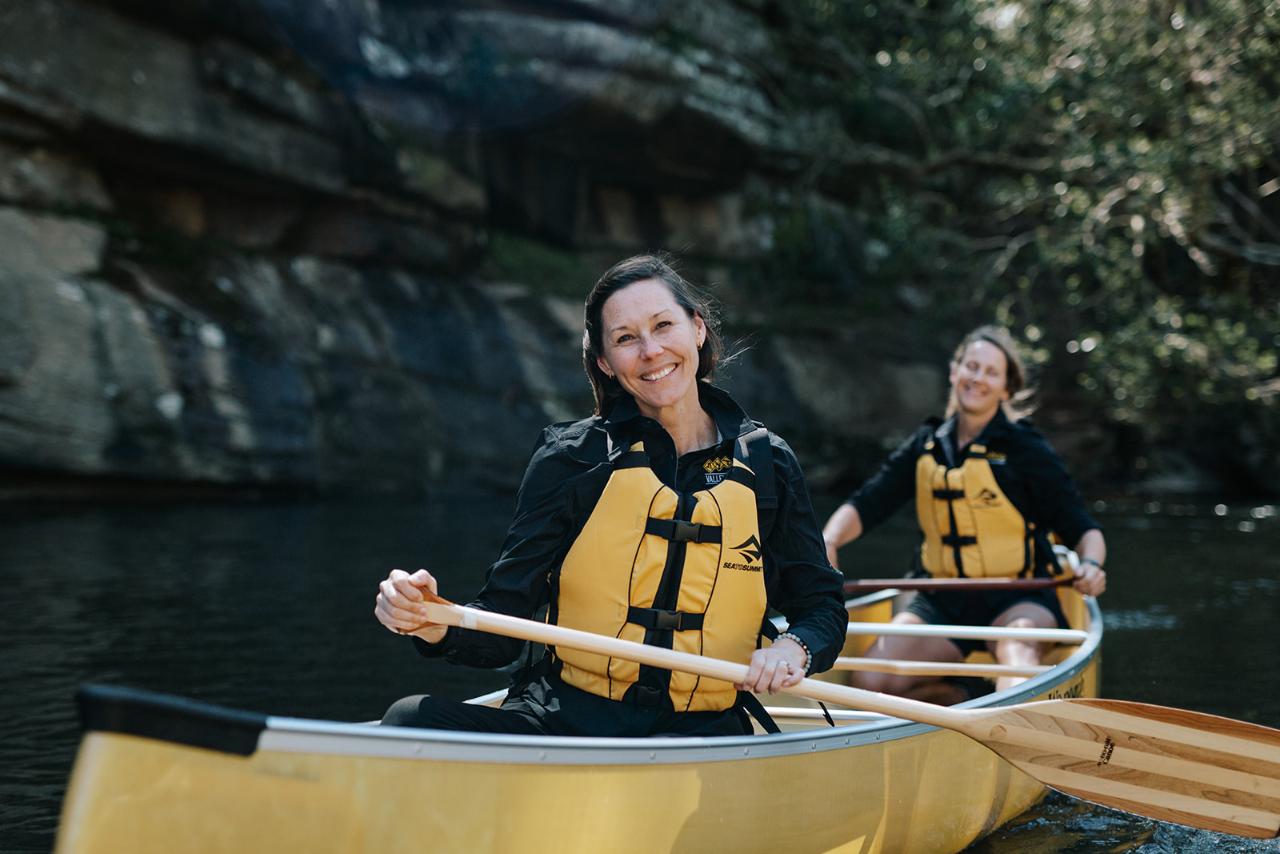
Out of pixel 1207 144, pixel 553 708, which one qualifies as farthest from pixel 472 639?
pixel 1207 144

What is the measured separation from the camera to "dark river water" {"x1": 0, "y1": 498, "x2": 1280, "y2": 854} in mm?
3756

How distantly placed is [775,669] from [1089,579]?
235 cm

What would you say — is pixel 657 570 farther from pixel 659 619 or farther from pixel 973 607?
pixel 973 607

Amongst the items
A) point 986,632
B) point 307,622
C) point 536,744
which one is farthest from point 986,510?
point 307,622

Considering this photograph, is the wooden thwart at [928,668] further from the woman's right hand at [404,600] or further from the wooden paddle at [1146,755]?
the woman's right hand at [404,600]

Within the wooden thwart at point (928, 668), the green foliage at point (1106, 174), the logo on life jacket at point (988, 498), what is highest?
the green foliage at point (1106, 174)

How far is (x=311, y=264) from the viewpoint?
45.8 feet

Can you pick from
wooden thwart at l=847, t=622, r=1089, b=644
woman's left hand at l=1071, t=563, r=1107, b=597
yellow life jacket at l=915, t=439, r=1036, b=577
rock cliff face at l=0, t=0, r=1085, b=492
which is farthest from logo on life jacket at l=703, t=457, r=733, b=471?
rock cliff face at l=0, t=0, r=1085, b=492

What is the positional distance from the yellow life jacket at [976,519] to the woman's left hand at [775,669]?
2206mm

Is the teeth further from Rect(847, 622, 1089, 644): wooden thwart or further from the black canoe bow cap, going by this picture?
Rect(847, 622, 1089, 644): wooden thwart

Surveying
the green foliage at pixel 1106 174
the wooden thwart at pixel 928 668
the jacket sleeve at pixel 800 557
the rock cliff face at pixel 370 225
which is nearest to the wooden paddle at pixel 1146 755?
the jacket sleeve at pixel 800 557

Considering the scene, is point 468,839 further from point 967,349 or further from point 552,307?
point 552,307

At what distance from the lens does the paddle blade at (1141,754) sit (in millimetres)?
2830

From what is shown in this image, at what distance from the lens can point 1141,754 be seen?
2.89 m
